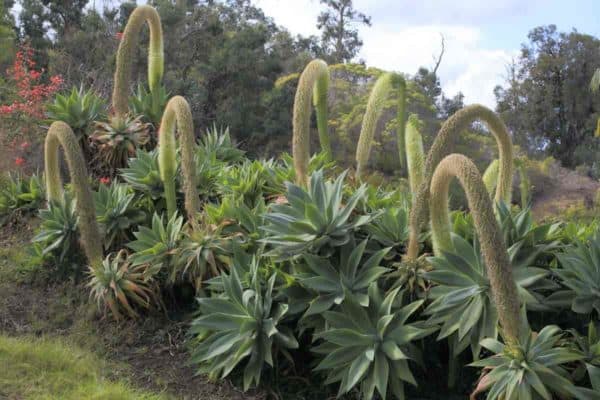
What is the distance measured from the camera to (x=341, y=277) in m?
4.49

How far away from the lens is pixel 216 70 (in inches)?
871

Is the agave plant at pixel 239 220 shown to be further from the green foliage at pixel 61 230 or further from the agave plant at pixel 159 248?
the green foliage at pixel 61 230

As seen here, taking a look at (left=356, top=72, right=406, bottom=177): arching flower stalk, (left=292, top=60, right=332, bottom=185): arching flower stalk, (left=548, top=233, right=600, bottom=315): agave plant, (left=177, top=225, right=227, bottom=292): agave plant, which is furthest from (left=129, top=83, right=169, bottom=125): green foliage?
(left=548, top=233, right=600, bottom=315): agave plant

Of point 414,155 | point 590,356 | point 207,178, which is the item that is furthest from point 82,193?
point 590,356

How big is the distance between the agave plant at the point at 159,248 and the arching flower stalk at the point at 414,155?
6.36ft

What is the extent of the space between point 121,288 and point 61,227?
126cm

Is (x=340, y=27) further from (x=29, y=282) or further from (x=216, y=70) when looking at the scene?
(x=29, y=282)

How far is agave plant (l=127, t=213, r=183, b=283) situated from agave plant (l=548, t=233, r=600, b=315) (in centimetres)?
287

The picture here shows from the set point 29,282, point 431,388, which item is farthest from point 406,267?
point 29,282

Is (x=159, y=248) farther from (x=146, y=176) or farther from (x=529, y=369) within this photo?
(x=529, y=369)

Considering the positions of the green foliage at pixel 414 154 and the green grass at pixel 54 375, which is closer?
the green grass at pixel 54 375

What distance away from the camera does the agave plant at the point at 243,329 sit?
179 inches

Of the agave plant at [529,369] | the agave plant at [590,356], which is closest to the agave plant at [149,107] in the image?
the agave plant at [529,369]

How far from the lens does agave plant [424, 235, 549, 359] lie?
3.96m
